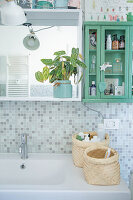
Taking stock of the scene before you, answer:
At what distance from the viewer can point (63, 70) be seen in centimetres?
129

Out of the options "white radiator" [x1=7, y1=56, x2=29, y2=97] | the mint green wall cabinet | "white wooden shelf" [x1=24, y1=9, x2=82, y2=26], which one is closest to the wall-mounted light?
"white wooden shelf" [x1=24, y1=9, x2=82, y2=26]

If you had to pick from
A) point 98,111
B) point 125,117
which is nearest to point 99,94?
point 98,111

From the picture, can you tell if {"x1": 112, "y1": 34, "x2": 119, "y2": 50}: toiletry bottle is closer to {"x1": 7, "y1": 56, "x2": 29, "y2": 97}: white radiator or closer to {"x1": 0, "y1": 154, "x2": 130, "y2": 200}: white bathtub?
{"x1": 7, "y1": 56, "x2": 29, "y2": 97}: white radiator

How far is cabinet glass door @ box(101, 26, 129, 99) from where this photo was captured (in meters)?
1.36

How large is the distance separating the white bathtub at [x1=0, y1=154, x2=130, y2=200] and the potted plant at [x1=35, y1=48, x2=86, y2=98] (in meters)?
0.54

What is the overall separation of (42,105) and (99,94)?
49 centimetres

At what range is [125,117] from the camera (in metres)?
1.54

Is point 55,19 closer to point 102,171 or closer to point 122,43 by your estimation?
point 122,43

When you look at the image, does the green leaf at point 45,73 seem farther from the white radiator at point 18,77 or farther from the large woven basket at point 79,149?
the large woven basket at point 79,149

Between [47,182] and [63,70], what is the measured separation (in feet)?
2.79

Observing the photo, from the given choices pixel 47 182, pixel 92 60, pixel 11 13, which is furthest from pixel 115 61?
pixel 47 182

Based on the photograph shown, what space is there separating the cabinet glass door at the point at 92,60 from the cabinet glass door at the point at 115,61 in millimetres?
39

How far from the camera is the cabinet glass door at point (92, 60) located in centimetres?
136

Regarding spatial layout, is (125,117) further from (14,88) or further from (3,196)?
(3,196)
